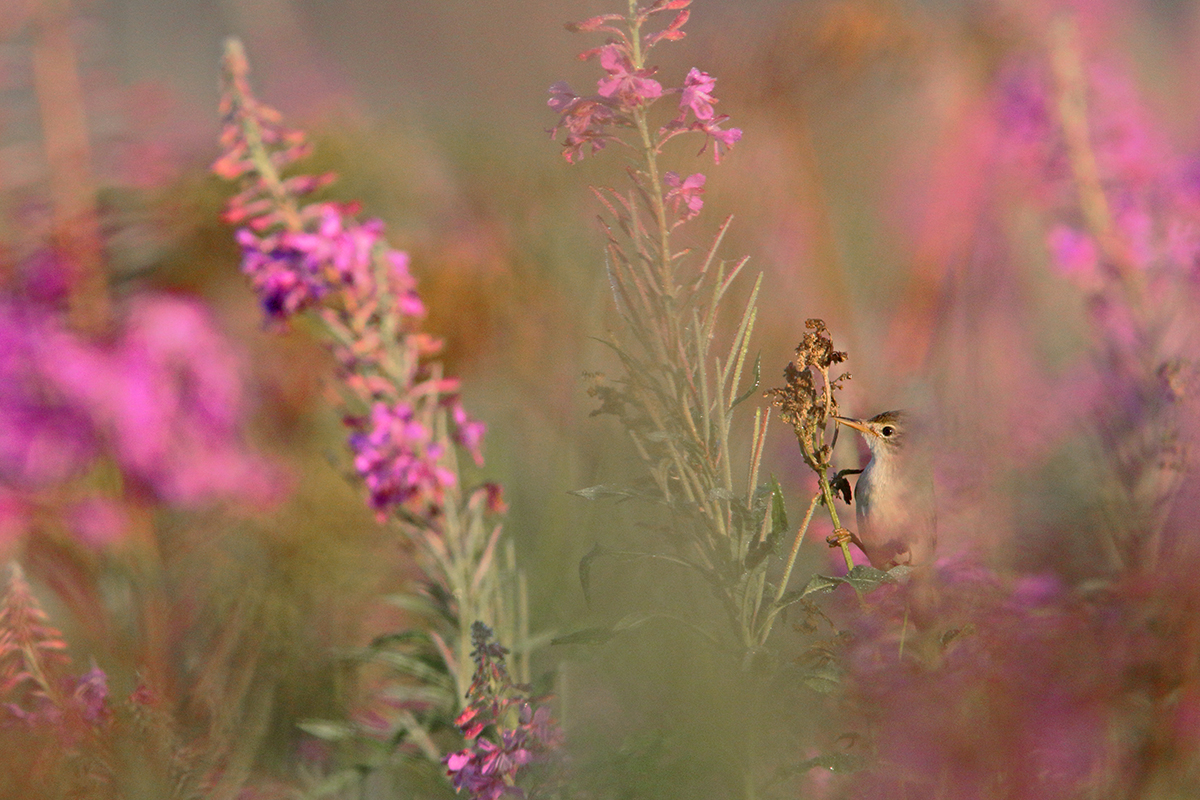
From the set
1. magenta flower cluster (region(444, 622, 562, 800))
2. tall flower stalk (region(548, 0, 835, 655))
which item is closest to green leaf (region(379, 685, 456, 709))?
magenta flower cluster (region(444, 622, 562, 800))

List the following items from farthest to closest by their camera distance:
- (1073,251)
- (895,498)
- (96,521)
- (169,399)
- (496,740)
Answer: (169,399) < (96,521) < (1073,251) < (496,740) < (895,498)

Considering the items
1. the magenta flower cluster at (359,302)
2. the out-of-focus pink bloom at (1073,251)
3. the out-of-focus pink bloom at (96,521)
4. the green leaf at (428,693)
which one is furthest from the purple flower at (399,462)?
the out-of-focus pink bloom at (1073,251)

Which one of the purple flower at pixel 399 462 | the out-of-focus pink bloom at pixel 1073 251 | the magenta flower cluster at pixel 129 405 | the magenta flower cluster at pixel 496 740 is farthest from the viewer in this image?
the magenta flower cluster at pixel 129 405

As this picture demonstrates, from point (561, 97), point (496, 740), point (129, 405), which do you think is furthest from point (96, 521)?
point (561, 97)

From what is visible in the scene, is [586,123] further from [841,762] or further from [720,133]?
[841,762]

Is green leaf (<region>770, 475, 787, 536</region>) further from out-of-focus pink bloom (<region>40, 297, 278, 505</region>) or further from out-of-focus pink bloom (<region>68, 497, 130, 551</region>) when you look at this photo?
out-of-focus pink bloom (<region>40, 297, 278, 505</region>)

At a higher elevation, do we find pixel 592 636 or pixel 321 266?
pixel 321 266

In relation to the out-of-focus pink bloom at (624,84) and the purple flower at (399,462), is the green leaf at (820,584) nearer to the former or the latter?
the out-of-focus pink bloom at (624,84)
